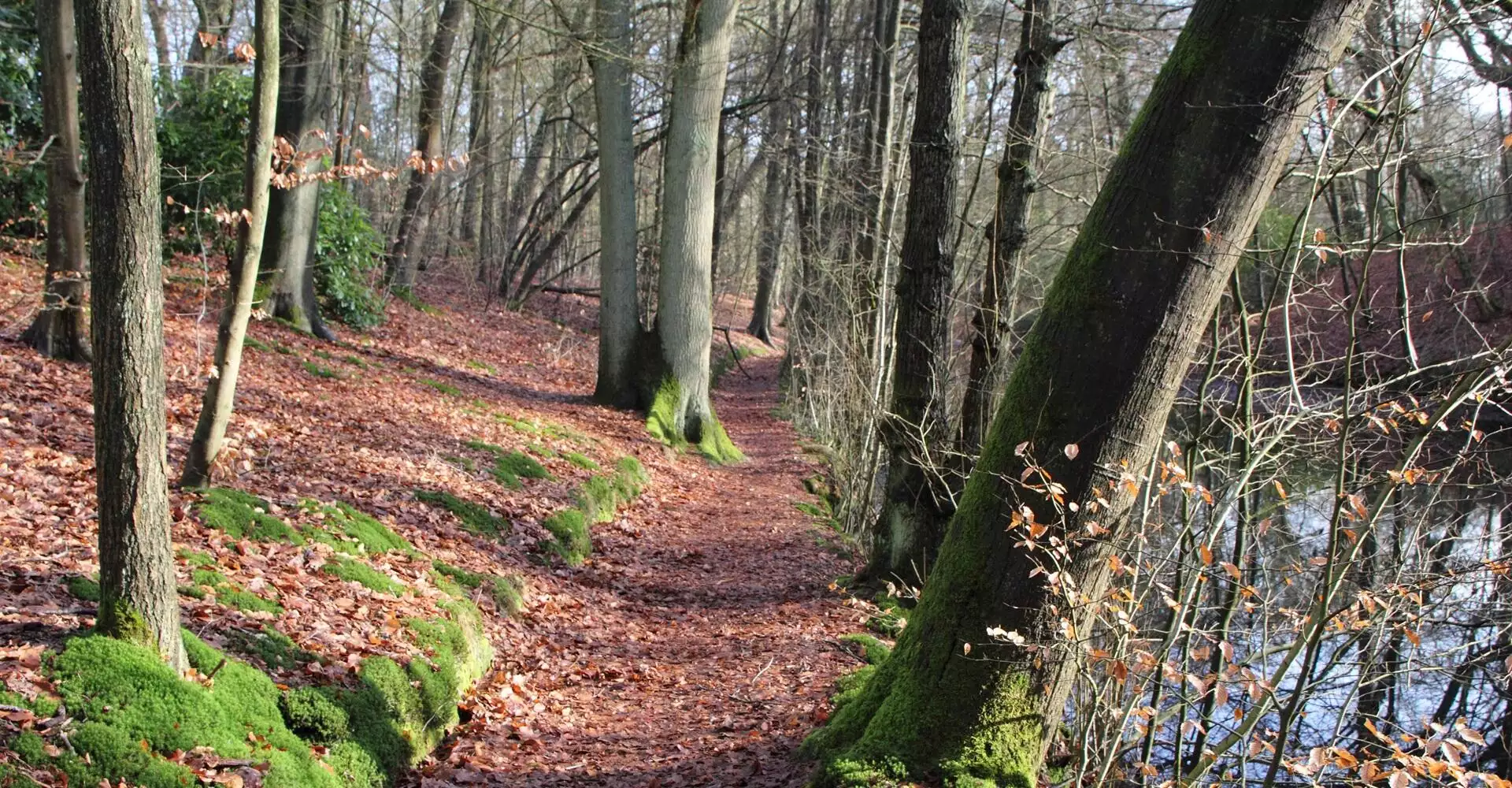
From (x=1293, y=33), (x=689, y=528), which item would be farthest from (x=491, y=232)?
(x=1293, y=33)

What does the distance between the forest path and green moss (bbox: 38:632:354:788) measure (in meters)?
0.92

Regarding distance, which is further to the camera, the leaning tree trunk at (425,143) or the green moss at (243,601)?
the leaning tree trunk at (425,143)

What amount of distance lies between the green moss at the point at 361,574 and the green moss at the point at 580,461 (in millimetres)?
4144

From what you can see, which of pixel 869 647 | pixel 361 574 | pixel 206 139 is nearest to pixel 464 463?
pixel 361 574

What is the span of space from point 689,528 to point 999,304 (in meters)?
4.28

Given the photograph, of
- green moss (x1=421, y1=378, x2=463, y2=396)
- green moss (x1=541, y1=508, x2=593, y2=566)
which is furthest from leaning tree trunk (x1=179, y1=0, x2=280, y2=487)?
green moss (x1=421, y1=378, x2=463, y2=396)

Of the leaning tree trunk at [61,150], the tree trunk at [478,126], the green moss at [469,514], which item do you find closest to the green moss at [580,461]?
the green moss at [469,514]

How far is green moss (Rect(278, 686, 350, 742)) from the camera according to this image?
4.10 meters

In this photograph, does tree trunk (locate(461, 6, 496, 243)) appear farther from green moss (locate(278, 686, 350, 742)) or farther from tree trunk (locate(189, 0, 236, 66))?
green moss (locate(278, 686, 350, 742))

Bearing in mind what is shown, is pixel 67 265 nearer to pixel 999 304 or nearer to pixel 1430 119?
pixel 999 304

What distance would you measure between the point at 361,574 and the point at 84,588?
1.64 m

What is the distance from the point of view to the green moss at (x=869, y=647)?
6000 mm

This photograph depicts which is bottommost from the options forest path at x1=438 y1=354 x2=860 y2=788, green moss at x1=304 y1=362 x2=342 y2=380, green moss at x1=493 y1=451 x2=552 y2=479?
forest path at x1=438 y1=354 x2=860 y2=788

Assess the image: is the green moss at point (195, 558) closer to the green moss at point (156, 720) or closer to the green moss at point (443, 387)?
the green moss at point (156, 720)
